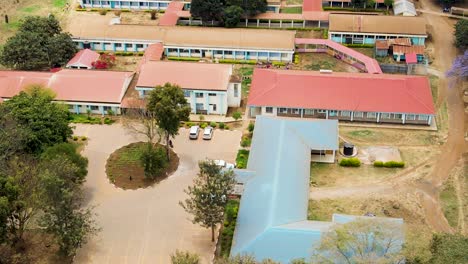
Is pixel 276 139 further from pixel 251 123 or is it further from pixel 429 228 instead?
pixel 429 228

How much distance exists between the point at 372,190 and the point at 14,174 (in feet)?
98.2

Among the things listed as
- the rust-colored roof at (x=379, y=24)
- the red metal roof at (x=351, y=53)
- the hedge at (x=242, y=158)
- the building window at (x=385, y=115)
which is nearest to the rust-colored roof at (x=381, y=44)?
the rust-colored roof at (x=379, y=24)

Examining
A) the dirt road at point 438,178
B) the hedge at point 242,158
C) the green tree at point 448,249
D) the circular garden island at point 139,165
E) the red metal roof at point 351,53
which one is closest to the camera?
the green tree at point 448,249

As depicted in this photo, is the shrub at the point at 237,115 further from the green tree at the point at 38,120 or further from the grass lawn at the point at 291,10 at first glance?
the grass lawn at the point at 291,10

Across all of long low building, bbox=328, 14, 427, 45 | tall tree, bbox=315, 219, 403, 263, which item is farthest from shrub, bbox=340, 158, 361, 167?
long low building, bbox=328, 14, 427, 45

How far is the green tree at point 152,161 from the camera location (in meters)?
57.6

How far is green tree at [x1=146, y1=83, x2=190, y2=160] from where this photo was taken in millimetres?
57594

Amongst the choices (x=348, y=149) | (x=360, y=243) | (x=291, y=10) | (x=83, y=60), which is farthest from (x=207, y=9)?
(x=360, y=243)

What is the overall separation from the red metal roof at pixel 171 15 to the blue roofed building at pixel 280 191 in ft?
93.1

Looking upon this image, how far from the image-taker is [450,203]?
5562 cm

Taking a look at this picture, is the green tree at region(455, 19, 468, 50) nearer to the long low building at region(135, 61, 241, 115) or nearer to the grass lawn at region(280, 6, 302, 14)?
the grass lawn at region(280, 6, 302, 14)

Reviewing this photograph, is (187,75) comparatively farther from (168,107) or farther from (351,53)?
(351,53)

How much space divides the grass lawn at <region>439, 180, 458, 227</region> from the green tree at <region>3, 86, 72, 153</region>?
33.9 metres

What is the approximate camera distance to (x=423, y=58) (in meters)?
78.9
